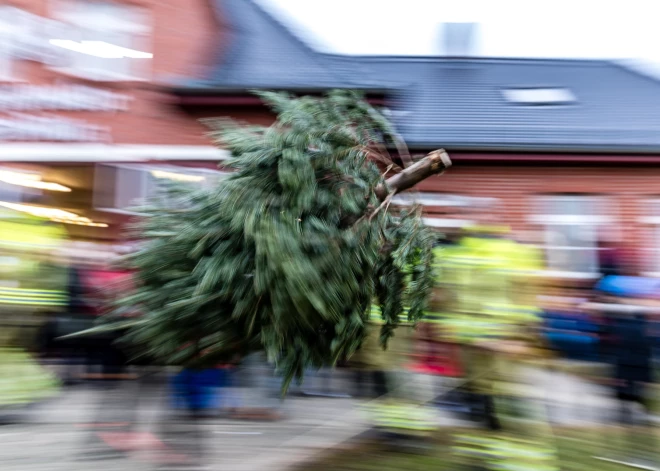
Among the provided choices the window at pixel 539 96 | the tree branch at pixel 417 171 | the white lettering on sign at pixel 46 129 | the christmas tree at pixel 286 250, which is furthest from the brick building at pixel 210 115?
the christmas tree at pixel 286 250

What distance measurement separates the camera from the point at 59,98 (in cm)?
977

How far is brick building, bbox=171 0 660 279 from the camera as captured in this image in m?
9.74

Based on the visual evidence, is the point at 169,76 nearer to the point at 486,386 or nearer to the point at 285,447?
the point at 285,447

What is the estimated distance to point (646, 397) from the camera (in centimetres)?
528

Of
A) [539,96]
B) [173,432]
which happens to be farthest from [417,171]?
[539,96]

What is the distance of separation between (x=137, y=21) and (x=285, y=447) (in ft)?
26.4

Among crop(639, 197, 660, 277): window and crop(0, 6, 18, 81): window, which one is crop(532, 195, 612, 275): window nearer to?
crop(639, 197, 660, 277): window

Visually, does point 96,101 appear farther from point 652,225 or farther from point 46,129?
point 652,225

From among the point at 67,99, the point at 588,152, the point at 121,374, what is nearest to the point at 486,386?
the point at 121,374

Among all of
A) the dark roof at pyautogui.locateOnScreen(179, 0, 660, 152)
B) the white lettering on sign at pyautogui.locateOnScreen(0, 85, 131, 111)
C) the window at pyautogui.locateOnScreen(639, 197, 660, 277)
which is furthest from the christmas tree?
the window at pyautogui.locateOnScreen(639, 197, 660, 277)

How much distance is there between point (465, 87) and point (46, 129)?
26.4 ft

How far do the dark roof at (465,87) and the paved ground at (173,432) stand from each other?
5.14 m

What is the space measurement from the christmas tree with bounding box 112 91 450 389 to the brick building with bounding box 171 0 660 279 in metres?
5.47

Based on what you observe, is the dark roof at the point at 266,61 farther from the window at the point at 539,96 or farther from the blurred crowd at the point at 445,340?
the blurred crowd at the point at 445,340
